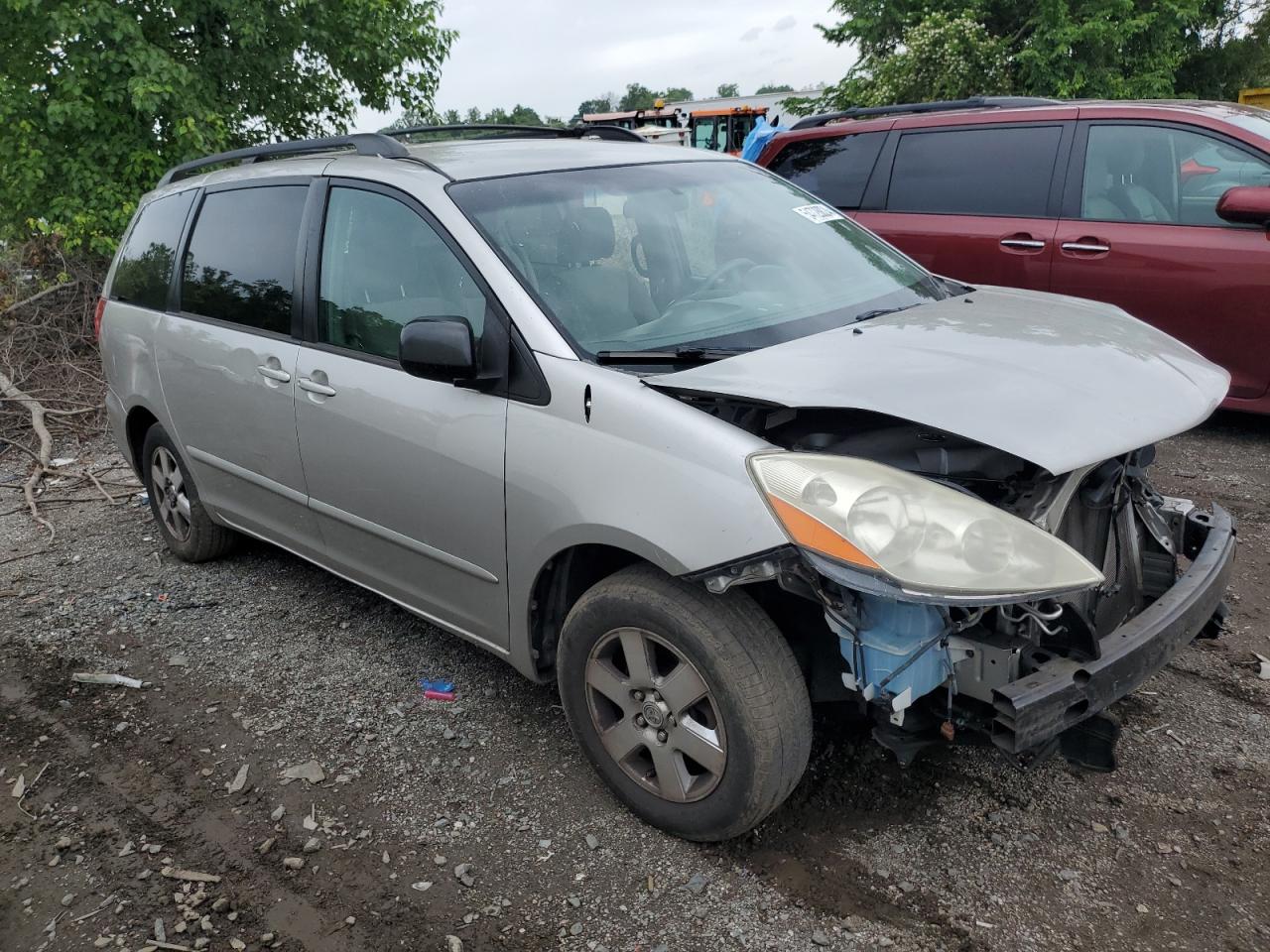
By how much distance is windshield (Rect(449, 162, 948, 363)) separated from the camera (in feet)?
9.55

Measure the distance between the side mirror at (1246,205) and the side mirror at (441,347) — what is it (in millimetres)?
4198

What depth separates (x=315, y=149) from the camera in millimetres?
3975

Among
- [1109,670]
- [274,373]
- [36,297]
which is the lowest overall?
[36,297]

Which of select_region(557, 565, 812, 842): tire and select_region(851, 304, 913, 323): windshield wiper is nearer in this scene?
select_region(557, 565, 812, 842): tire

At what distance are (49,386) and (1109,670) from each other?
8502 millimetres

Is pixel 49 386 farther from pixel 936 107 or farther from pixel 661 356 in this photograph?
pixel 661 356

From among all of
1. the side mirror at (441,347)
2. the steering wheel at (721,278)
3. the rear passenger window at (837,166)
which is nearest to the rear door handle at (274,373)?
the side mirror at (441,347)

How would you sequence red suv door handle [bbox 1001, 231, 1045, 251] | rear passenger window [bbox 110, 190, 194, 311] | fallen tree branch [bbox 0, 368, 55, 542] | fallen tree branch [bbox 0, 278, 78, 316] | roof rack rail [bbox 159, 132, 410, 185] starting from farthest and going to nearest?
fallen tree branch [bbox 0, 278, 78, 316] < fallen tree branch [bbox 0, 368, 55, 542] < red suv door handle [bbox 1001, 231, 1045, 251] < rear passenger window [bbox 110, 190, 194, 311] < roof rack rail [bbox 159, 132, 410, 185]

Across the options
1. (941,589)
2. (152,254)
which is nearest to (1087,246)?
(941,589)

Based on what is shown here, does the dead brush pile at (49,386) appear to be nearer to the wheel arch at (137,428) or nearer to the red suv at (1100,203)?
the wheel arch at (137,428)

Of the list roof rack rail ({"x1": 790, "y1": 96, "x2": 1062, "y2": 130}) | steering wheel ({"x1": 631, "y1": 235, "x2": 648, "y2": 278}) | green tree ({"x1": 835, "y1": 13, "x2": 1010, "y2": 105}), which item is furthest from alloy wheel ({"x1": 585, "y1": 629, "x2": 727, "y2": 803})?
green tree ({"x1": 835, "y1": 13, "x2": 1010, "y2": 105})

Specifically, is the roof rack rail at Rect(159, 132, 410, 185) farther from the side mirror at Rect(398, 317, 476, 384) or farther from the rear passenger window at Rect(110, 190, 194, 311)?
the side mirror at Rect(398, 317, 476, 384)

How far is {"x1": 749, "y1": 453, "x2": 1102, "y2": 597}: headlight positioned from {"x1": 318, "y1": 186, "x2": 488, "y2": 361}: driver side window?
1.16 metres

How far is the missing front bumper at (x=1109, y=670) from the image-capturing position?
222 cm
